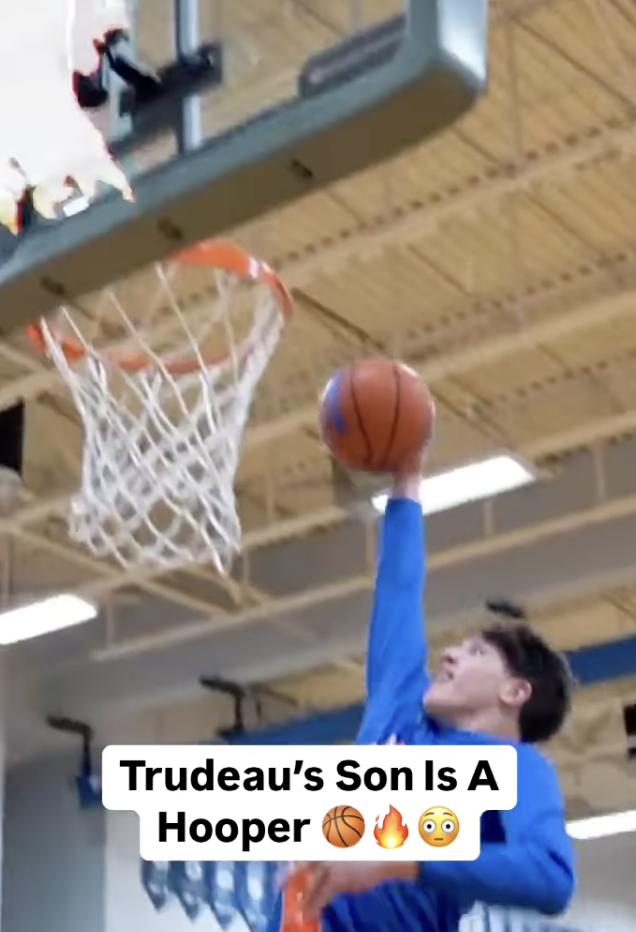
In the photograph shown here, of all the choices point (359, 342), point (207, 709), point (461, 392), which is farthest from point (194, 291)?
point (207, 709)

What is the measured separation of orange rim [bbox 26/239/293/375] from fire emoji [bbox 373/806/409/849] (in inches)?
58.7

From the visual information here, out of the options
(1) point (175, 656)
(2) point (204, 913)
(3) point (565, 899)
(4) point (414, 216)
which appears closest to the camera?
(3) point (565, 899)

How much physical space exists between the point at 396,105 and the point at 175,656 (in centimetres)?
639

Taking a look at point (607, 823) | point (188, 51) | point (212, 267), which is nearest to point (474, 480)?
point (212, 267)

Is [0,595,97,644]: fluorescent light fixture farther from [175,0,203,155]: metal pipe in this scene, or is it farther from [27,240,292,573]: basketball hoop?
[175,0,203,155]: metal pipe

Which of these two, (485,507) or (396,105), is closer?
(396,105)

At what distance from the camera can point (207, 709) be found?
962 centimetres

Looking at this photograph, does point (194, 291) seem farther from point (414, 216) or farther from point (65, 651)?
point (65, 651)

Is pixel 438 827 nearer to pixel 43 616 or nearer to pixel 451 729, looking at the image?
pixel 451 729

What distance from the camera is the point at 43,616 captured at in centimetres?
793

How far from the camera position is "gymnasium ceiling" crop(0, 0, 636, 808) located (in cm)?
551

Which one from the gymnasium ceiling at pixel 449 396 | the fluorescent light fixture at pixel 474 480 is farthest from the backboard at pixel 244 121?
the fluorescent light fixture at pixel 474 480

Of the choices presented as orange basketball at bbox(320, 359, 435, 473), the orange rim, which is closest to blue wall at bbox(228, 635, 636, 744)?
the orange rim

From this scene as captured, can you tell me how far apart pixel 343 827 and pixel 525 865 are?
225 millimetres
